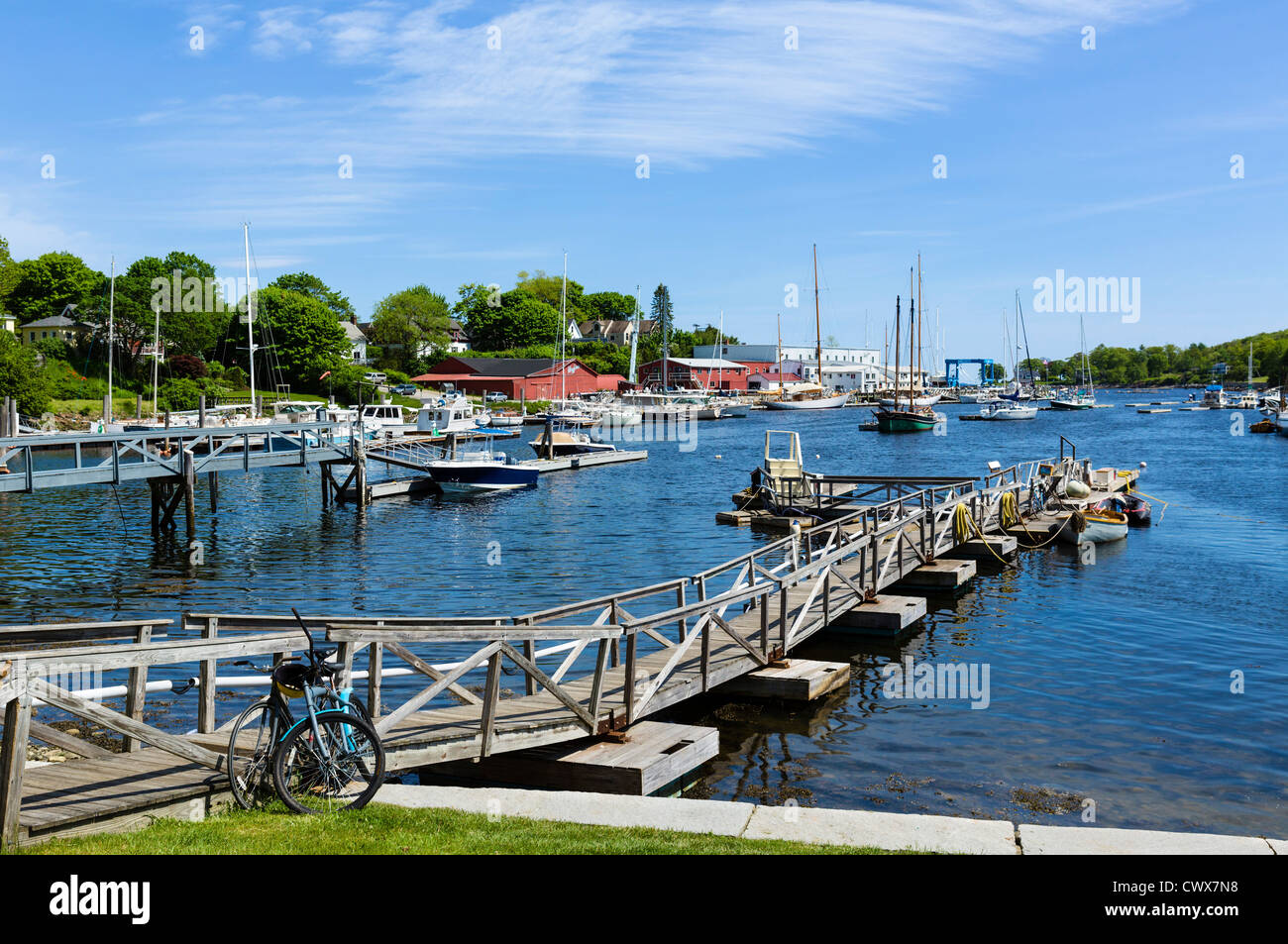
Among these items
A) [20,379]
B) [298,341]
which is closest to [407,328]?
[298,341]

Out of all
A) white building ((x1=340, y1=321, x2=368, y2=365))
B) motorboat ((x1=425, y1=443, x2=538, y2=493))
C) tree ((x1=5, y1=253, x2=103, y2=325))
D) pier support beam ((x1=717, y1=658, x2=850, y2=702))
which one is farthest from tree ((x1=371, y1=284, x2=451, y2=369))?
pier support beam ((x1=717, y1=658, x2=850, y2=702))

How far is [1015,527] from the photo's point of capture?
33500mm

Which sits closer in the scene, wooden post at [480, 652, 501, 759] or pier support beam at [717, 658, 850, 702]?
wooden post at [480, 652, 501, 759]

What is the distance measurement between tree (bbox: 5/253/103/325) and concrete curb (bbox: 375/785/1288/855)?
11814 cm

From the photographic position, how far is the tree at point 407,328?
136750mm

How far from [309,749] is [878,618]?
14.3m

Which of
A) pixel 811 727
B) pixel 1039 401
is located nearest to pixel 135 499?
pixel 811 727

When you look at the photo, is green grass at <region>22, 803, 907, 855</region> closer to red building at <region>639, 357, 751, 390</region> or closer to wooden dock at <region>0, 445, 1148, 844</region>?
wooden dock at <region>0, 445, 1148, 844</region>

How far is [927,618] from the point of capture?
2361cm

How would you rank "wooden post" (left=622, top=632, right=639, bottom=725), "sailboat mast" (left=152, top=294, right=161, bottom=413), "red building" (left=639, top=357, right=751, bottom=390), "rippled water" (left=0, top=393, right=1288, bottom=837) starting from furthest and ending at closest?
1. "red building" (left=639, top=357, right=751, bottom=390)
2. "sailboat mast" (left=152, top=294, right=161, bottom=413)
3. "rippled water" (left=0, top=393, right=1288, bottom=837)
4. "wooden post" (left=622, top=632, right=639, bottom=725)

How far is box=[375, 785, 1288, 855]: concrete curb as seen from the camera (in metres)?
8.13

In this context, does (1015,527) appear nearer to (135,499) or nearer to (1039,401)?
(135,499)
